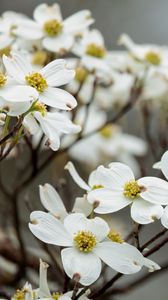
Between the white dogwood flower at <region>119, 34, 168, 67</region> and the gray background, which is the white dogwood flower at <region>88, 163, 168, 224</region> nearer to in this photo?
the white dogwood flower at <region>119, 34, 168, 67</region>

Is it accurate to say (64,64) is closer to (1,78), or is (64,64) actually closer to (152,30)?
(1,78)

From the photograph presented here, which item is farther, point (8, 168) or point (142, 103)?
point (8, 168)

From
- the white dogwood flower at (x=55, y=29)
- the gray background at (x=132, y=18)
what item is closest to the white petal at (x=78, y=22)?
the white dogwood flower at (x=55, y=29)

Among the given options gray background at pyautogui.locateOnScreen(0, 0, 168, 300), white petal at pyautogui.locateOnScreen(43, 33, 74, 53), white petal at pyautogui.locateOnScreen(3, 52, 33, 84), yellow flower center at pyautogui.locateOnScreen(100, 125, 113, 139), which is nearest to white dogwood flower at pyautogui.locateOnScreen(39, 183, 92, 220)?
white petal at pyautogui.locateOnScreen(3, 52, 33, 84)

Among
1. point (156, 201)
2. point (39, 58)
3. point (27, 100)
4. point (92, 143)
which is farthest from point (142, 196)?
point (92, 143)

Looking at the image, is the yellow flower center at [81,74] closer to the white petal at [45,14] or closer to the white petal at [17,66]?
the white petal at [45,14]

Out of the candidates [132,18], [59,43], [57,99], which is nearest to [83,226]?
[57,99]

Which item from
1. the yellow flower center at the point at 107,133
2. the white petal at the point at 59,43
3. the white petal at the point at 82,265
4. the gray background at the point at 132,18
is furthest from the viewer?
the gray background at the point at 132,18
